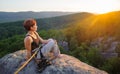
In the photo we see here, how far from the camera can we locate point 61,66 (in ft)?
27.3

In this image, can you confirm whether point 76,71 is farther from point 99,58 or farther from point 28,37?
point 99,58

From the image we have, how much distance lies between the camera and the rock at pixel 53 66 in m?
8.14

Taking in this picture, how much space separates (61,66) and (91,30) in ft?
284

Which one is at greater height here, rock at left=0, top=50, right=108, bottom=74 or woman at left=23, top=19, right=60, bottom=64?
woman at left=23, top=19, right=60, bottom=64

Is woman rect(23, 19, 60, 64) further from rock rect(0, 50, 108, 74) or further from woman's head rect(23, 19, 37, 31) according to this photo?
rock rect(0, 50, 108, 74)

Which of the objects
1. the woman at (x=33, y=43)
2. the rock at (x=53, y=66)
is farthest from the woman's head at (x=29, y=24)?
the rock at (x=53, y=66)

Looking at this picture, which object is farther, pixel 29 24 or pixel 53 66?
pixel 53 66

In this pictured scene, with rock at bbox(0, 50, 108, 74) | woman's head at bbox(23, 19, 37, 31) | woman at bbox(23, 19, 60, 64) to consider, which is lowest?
rock at bbox(0, 50, 108, 74)

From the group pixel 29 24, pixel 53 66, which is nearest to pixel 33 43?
pixel 29 24

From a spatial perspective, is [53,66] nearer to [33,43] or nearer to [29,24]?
[33,43]

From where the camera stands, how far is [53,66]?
27.4ft

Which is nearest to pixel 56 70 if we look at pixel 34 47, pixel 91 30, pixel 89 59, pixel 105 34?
pixel 34 47

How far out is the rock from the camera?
8.14 m

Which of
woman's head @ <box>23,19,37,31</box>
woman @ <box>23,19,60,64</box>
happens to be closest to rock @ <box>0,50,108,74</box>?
woman @ <box>23,19,60,64</box>
